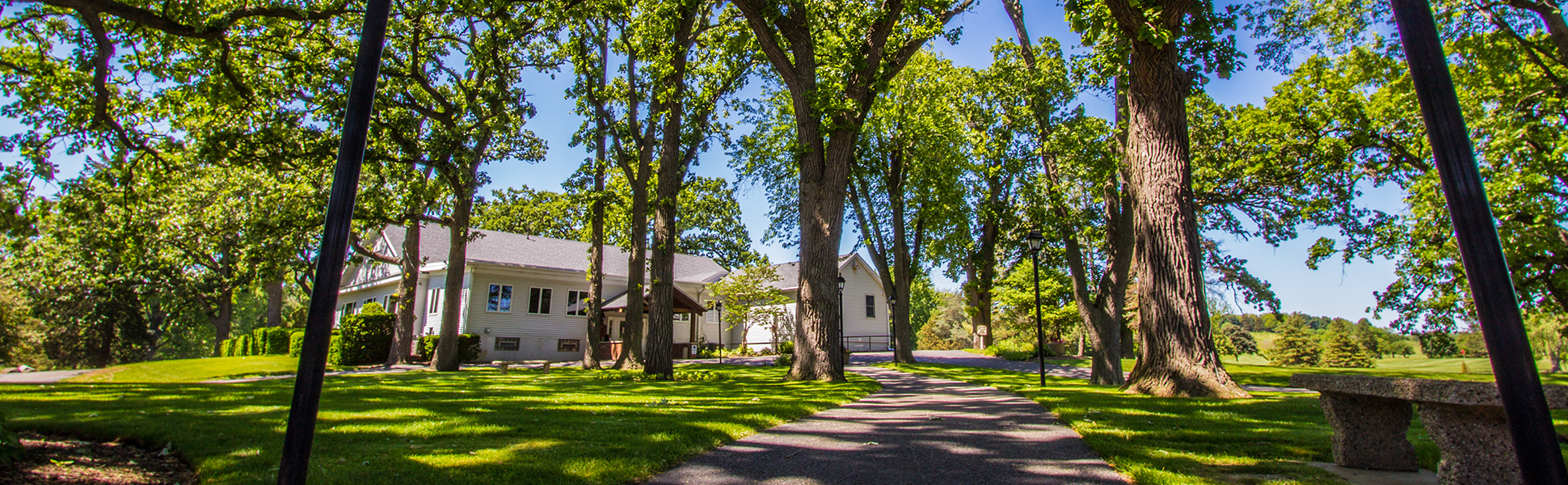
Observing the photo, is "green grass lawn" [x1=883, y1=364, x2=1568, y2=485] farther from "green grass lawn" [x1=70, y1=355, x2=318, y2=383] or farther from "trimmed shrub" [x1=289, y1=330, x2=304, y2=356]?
"trimmed shrub" [x1=289, y1=330, x2=304, y2=356]

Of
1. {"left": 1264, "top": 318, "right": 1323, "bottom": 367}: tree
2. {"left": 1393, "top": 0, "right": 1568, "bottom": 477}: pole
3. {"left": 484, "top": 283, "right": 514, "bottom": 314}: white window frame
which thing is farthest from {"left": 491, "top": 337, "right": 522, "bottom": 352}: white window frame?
{"left": 1264, "top": 318, "right": 1323, "bottom": 367}: tree

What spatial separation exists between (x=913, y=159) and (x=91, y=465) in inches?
830

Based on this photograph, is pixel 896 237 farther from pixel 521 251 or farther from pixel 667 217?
pixel 521 251

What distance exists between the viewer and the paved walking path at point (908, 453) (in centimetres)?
390

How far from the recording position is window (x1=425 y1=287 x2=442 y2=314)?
2756 centimetres

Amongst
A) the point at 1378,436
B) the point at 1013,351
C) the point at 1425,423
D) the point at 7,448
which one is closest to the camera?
the point at 1425,423

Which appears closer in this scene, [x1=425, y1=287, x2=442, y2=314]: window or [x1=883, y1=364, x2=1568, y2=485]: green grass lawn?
[x1=883, y1=364, x2=1568, y2=485]: green grass lawn

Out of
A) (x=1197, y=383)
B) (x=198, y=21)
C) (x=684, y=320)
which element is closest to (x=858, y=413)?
(x=1197, y=383)

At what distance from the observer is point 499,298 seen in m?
27.5

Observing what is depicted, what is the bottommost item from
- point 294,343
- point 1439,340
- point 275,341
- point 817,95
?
point 1439,340

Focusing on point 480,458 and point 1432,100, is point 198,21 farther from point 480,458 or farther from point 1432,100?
point 1432,100

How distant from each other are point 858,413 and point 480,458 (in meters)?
4.16

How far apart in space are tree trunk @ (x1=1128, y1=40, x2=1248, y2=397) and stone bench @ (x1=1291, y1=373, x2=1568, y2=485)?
13.4 feet

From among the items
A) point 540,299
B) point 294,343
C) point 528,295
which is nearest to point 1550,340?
point 540,299
